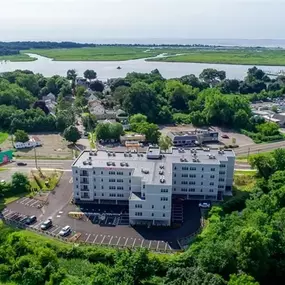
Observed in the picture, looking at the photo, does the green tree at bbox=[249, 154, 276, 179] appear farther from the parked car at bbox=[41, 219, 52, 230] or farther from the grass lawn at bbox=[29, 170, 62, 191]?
the parked car at bbox=[41, 219, 52, 230]

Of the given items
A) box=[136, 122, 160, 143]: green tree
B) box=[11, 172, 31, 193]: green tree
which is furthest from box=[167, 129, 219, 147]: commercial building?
box=[11, 172, 31, 193]: green tree

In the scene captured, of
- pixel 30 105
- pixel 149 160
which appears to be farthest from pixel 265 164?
pixel 30 105

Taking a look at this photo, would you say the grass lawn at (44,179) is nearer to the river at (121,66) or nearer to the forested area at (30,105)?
the forested area at (30,105)

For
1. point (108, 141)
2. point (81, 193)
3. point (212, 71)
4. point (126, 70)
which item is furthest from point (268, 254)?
point (126, 70)

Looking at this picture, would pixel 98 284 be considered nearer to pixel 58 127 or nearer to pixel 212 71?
pixel 58 127

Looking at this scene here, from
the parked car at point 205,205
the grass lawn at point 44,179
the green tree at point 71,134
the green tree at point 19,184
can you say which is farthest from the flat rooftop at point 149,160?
the green tree at point 71,134

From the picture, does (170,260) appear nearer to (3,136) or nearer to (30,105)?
(3,136)

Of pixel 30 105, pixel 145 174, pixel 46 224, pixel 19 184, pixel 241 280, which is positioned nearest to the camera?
pixel 241 280

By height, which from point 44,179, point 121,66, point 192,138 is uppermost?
point 121,66
